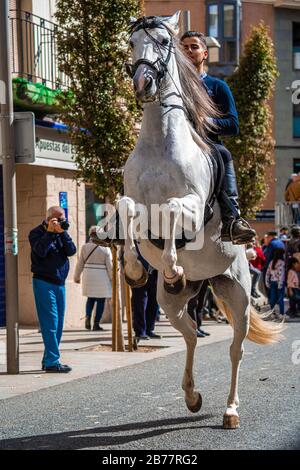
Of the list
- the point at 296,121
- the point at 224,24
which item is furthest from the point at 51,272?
the point at 296,121

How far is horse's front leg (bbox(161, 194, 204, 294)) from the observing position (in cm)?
657

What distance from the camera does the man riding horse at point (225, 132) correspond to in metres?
7.61

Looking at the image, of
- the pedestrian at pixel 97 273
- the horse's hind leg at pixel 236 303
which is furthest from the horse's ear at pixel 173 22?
the pedestrian at pixel 97 273

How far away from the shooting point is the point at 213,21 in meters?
41.7

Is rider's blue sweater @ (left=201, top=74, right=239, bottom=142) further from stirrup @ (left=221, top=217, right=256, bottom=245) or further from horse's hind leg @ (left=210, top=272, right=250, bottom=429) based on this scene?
horse's hind leg @ (left=210, top=272, right=250, bottom=429)

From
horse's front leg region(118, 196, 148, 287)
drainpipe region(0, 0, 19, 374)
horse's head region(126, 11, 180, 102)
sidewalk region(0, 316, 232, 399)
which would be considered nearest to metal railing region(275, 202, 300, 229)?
sidewalk region(0, 316, 232, 399)

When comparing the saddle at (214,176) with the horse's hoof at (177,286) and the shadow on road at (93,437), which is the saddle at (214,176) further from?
the shadow on road at (93,437)

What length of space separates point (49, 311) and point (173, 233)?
5.17 metres

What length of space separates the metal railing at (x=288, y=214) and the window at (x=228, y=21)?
17083 mm

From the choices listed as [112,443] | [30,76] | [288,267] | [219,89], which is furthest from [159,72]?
[288,267]

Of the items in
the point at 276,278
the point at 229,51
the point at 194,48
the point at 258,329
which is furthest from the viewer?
the point at 229,51

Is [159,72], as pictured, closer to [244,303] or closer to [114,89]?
[244,303]

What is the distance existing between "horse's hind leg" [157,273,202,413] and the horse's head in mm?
1767

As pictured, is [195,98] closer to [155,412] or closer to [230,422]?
[230,422]
